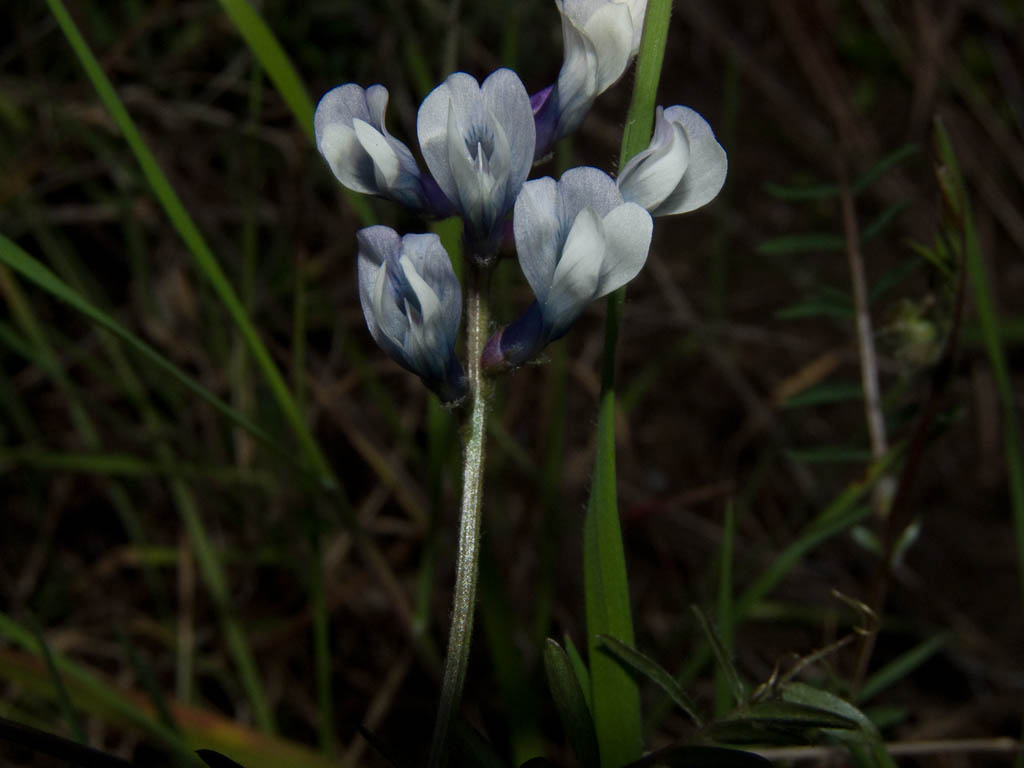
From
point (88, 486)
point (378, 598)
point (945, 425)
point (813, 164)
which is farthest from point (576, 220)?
point (813, 164)

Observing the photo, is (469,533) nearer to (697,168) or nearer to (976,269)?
(697,168)

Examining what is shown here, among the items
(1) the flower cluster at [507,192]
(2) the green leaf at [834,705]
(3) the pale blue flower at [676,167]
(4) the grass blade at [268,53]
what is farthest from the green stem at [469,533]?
(4) the grass blade at [268,53]

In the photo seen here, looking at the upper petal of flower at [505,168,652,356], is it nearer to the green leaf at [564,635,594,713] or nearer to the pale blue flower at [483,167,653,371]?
the pale blue flower at [483,167,653,371]

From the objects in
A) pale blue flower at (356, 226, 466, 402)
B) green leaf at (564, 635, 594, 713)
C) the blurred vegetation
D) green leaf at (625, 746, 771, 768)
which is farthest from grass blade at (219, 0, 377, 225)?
green leaf at (625, 746, 771, 768)

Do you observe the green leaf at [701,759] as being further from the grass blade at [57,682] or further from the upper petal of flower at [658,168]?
the grass blade at [57,682]

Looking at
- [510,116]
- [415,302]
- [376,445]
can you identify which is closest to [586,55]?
[510,116]

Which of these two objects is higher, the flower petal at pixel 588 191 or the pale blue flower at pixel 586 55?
the pale blue flower at pixel 586 55

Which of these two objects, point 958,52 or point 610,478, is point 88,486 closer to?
point 610,478
